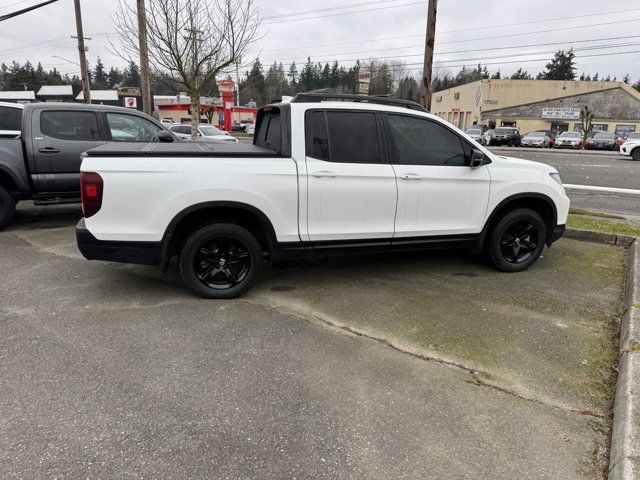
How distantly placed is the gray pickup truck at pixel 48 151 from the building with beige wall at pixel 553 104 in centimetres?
5752

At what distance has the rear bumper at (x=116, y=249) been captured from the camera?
13.6 ft

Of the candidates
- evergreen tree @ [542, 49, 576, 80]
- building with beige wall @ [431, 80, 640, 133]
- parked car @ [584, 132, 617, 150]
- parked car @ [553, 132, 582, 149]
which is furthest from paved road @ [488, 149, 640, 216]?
evergreen tree @ [542, 49, 576, 80]

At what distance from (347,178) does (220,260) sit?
1492 mm

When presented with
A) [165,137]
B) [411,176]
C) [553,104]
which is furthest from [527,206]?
[553,104]

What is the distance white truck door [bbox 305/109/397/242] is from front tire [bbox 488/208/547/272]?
1.46m

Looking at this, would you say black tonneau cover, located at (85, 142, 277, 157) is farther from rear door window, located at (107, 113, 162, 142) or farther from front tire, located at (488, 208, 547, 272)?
rear door window, located at (107, 113, 162, 142)

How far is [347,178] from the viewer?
453 centimetres

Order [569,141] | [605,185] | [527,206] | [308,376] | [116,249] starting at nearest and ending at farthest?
1. [308,376]
2. [116,249]
3. [527,206]
4. [605,185]
5. [569,141]

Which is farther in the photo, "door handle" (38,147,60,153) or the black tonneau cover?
"door handle" (38,147,60,153)

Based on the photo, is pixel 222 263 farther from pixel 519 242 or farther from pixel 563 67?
pixel 563 67

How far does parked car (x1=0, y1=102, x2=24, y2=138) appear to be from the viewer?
329 inches

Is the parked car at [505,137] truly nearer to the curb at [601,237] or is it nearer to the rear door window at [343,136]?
the curb at [601,237]

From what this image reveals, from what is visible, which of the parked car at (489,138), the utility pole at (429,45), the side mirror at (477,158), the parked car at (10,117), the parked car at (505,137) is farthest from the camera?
the parked car at (505,137)

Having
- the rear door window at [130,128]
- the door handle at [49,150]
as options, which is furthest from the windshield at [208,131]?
the door handle at [49,150]
